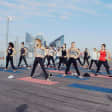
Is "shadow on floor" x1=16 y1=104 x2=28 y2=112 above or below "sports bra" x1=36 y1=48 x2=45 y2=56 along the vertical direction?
below

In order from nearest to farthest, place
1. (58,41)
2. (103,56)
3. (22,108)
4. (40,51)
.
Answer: (22,108)
(40,51)
(103,56)
(58,41)

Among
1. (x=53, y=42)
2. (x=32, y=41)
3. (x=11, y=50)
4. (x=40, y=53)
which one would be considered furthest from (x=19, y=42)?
(x=40, y=53)

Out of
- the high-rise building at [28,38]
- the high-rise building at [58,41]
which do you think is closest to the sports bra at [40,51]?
the high-rise building at [28,38]

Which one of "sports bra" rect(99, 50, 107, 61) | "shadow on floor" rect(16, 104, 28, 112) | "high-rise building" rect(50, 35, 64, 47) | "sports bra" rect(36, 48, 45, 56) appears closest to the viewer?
"shadow on floor" rect(16, 104, 28, 112)

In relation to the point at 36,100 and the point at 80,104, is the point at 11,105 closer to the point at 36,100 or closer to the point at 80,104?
the point at 36,100

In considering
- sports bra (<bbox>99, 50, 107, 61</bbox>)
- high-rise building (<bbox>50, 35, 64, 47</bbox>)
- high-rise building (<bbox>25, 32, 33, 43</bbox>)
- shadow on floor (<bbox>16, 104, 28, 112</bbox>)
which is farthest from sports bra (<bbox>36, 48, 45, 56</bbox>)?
high-rise building (<bbox>50, 35, 64, 47</bbox>)

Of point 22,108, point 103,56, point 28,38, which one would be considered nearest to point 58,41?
point 28,38

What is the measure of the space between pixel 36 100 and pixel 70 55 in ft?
16.5

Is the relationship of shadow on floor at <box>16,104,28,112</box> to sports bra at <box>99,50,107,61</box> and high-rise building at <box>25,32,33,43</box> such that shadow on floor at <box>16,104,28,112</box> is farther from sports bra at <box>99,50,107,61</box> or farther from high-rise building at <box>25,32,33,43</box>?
high-rise building at <box>25,32,33,43</box>

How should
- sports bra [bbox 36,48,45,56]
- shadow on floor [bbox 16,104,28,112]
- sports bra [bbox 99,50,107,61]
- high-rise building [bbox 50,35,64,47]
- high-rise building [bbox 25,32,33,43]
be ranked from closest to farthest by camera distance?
shadow on floor [bbox 16,104,28,112]
sports bra [bbox 36,48,45,56]
sports bra [bbox 99,50,107,61]
high-rise building [bbox 25,32,33,43]
high-rise building [bbox 50,35,64,47]

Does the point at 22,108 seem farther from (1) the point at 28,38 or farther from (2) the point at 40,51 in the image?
(1) the point at 28,38

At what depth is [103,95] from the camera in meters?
5.59

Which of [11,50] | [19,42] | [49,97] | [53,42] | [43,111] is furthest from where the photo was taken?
[53,42]

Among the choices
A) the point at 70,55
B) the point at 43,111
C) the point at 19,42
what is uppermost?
the point at 19,42
